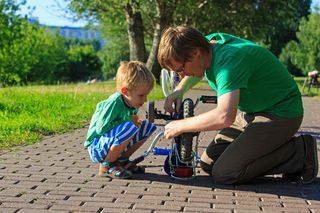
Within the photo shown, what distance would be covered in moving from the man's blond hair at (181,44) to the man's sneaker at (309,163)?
139 cm

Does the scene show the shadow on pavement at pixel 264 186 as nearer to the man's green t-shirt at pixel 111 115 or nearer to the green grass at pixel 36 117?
the man's green t-shirt at pixel 111 115

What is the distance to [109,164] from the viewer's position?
16.3 feet

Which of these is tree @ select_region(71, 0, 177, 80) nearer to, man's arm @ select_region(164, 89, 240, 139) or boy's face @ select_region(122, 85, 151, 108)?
boy's face @ select_region(122, 85, 151, 108)

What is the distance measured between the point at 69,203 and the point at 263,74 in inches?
78.7

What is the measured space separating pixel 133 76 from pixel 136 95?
7.4 inches

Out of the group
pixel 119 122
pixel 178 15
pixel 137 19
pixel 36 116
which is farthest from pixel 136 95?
pixel 178 15

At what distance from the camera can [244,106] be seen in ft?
16.1

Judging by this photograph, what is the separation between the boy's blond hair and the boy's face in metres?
0.03

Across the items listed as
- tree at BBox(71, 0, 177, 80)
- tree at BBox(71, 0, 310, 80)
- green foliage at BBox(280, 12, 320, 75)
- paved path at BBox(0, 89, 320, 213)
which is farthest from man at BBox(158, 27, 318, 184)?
green foliage at BBox(280, 12, 320, 75)

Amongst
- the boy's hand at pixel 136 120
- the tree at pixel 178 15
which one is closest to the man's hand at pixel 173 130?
the boy's hand at pixel 136 120

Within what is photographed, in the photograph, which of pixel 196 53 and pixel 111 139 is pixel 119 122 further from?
pixel 196 53

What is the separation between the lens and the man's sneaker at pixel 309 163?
4.89 meters

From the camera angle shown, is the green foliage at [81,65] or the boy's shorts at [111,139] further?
the green foliage at [81,65]

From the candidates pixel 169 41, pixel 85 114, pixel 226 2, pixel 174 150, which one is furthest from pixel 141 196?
pixel 226 2
